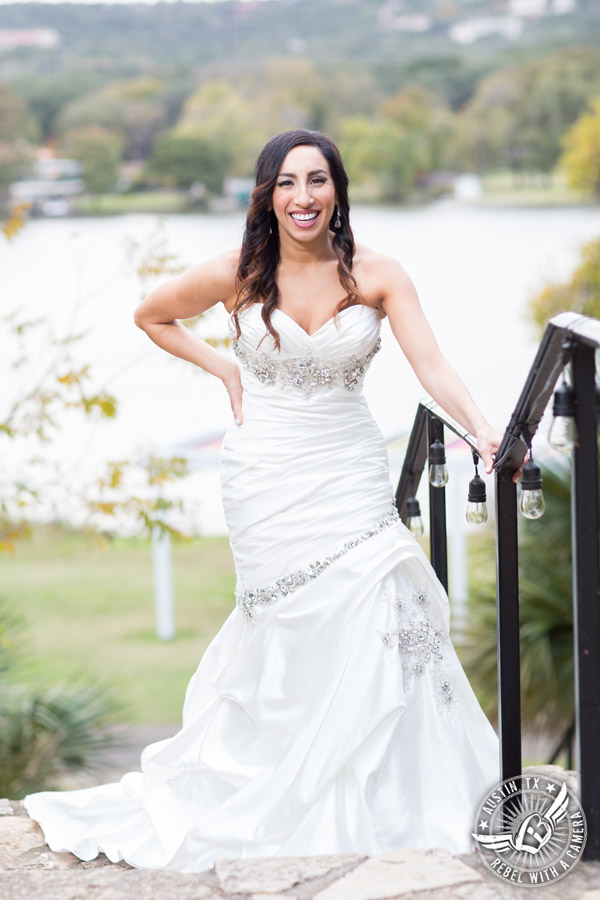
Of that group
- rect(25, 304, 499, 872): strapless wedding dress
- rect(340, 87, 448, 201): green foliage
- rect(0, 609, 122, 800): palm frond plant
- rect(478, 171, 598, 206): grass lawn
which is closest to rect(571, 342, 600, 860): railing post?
rect(25, 304, 499, 872): strapless wedding dress

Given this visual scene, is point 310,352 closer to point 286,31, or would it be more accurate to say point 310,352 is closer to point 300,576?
point 300,576

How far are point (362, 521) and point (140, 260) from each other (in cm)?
325

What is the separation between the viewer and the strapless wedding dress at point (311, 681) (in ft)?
7.20

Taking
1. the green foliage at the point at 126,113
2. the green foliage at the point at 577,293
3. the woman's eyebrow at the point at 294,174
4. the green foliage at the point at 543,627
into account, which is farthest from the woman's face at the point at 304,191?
the green foliage at the point at 126,113

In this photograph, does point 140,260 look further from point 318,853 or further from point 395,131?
point 395,131

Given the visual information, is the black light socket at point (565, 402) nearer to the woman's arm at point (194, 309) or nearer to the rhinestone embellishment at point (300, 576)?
the rhinestone embellishment at point (300, 576)

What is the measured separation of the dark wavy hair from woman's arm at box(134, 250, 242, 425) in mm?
64

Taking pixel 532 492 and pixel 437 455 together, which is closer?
pixel 532 492

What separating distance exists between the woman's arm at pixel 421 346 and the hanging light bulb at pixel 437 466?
12 centimetres

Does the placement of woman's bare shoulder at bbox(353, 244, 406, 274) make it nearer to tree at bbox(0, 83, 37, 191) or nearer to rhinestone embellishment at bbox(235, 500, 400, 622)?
rhinestone embellishment at bbox(235, 500, 400, 622)

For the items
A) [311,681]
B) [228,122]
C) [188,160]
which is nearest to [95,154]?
[188,160]

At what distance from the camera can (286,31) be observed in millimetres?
18109

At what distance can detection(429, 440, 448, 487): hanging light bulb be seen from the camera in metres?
2.44

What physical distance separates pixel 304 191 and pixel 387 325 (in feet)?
51.6
